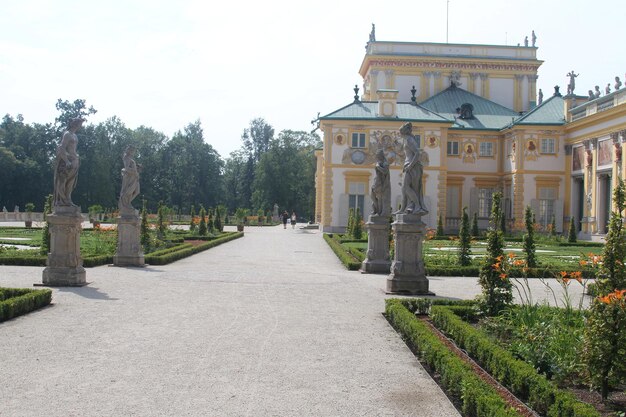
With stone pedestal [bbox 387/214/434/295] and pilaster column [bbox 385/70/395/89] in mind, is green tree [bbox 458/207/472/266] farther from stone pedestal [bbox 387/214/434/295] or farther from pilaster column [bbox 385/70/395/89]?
pilaster column [bbox 385/70/395/89]

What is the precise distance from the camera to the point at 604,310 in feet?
18.8

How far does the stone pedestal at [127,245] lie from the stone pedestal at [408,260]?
27.2ft

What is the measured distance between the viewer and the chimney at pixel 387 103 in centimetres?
4294

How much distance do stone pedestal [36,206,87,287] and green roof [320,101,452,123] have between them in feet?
97.8

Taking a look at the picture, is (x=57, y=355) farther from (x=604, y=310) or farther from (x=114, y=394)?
(x=604, y=310)

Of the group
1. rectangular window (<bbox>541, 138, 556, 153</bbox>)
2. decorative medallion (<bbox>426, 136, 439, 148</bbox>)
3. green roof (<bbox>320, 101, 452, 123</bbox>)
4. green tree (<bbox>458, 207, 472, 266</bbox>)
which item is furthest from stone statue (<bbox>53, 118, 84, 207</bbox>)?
rectangular window (<bbox>541, 138, 556, 153</bbox>)

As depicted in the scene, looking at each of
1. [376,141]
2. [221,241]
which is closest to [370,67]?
[376,141]

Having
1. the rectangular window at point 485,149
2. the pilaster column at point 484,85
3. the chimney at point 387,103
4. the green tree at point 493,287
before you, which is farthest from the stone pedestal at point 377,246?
the pilaster column at point 484,85

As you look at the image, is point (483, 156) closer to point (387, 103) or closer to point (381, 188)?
point (387, 103)

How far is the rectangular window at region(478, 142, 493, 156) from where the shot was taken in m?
45.8

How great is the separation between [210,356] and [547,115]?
4041 cm

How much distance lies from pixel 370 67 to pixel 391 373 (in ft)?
149

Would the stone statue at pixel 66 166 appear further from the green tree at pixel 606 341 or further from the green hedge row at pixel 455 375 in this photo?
the green tree at pixel 606 341

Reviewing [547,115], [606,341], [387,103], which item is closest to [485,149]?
[547,115]
